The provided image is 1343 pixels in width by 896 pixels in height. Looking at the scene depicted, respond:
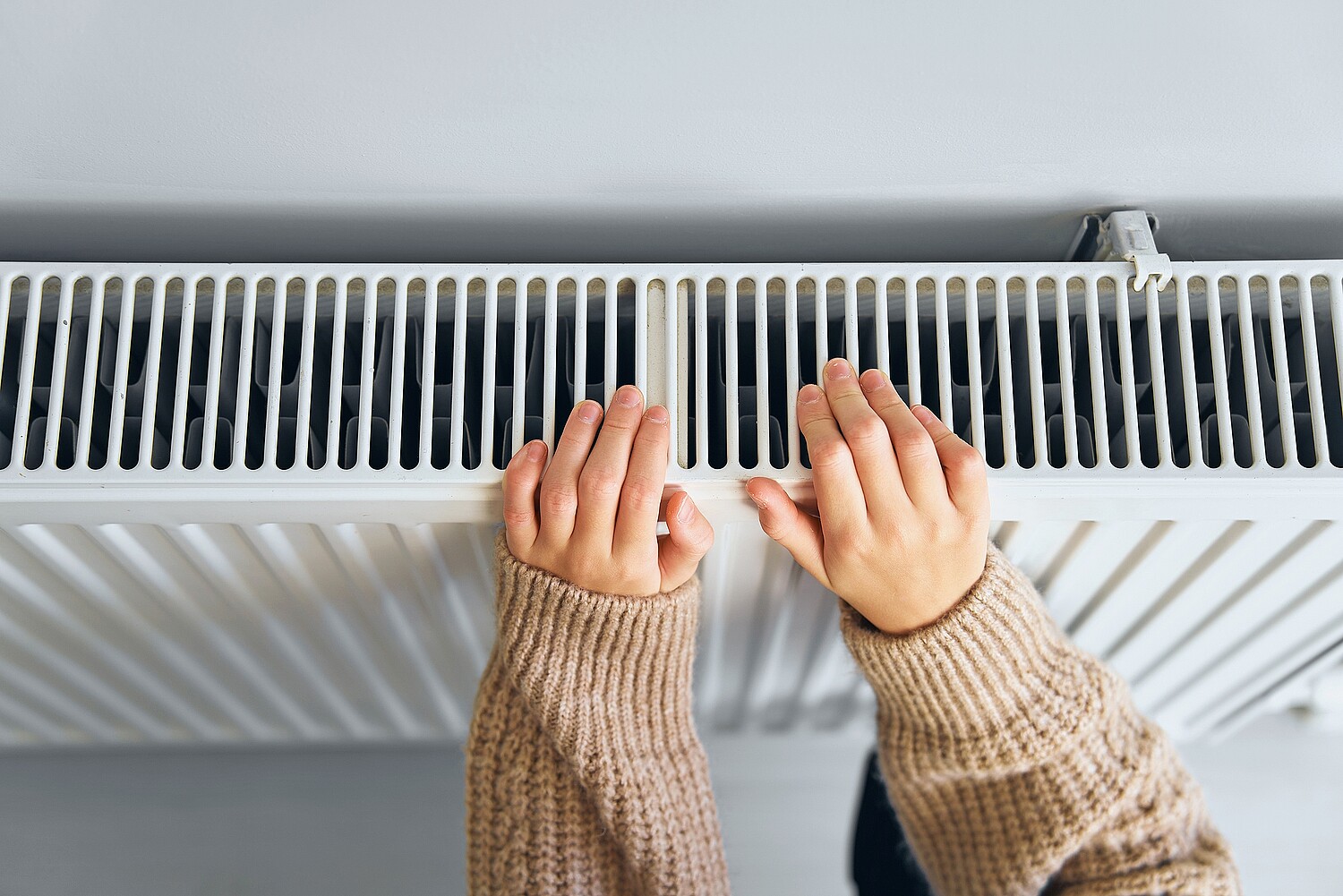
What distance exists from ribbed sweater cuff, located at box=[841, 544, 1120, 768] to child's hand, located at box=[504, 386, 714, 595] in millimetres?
121

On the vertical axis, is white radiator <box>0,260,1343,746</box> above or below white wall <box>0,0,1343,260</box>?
below

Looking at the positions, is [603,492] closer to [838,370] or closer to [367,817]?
[838,370]

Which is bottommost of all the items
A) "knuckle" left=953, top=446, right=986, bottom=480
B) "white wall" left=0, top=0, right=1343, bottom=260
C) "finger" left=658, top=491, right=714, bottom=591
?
"finger" left=658, top=491, right=714, bottom=591

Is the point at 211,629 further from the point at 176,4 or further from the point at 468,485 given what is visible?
the point at 176,4

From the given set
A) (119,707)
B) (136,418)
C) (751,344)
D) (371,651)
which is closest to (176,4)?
(136,418)

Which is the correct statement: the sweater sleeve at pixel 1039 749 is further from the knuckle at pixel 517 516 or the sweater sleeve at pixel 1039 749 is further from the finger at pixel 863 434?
the knuckle at pixel 517 516

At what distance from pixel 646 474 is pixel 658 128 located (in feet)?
0.51

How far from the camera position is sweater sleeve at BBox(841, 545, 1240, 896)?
0.48 meters

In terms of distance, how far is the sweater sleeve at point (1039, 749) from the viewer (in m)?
0.48

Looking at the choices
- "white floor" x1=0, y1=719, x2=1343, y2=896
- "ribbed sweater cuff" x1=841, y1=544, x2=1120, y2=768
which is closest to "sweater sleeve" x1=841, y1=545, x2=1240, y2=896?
"ribbed sweater cuff" x1=841, y1=544, x2=1120, y2=768

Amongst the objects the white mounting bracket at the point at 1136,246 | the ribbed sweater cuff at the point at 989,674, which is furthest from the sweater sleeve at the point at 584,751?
the white mounting bracket at the point at 1136,246

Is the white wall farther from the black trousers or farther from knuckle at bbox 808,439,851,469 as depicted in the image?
the black trousers

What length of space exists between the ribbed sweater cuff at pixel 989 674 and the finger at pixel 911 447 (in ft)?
0.22

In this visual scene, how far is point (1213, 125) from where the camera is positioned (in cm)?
43
